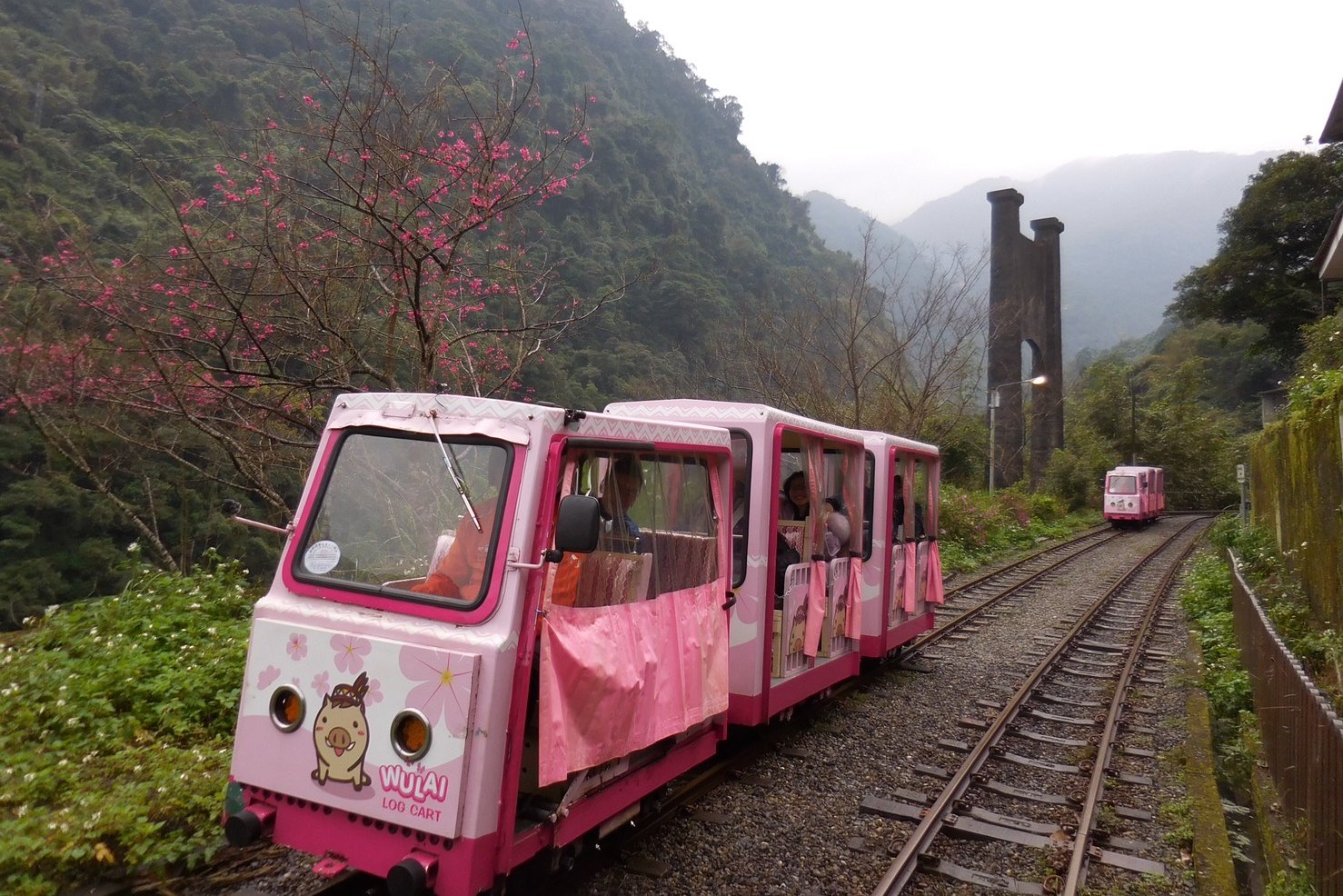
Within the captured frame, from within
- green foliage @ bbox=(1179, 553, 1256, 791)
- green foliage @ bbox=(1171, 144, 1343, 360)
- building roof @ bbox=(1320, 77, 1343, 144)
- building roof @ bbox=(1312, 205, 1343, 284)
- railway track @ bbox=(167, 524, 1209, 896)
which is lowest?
railway track @ bbox=(167, 524, 1209, 896)

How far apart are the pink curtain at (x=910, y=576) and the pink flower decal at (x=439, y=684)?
661 centimetres

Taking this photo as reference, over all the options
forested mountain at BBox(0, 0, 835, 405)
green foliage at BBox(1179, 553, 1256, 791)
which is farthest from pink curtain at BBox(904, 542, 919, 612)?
forested mountain at BBox(0, 0, 835, 405)

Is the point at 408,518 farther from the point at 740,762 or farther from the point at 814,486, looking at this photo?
the point at 814,486

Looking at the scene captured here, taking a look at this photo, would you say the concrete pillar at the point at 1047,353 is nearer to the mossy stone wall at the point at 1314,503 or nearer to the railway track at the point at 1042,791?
the mossy stone wall at the point at 1314,503

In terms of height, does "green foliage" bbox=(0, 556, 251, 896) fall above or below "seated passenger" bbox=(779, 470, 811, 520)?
below

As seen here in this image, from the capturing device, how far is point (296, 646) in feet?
12.2

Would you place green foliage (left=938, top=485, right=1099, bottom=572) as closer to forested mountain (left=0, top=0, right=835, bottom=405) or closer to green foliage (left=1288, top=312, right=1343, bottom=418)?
green foliage (left=1288, top=312, right=1343, bottom=418)

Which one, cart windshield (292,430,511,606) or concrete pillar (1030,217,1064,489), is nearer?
cart windshield (292,430,511,606)

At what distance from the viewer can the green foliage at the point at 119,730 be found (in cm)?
402

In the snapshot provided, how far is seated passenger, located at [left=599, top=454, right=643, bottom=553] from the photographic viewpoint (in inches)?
175

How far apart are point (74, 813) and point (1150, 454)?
48472mm

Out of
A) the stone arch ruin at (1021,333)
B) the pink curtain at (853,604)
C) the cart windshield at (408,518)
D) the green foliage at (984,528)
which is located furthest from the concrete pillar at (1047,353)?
the cart windshield at (408,518)

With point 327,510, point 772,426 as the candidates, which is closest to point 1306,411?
point 772,426

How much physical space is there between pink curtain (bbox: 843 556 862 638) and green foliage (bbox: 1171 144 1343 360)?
29367 mm
